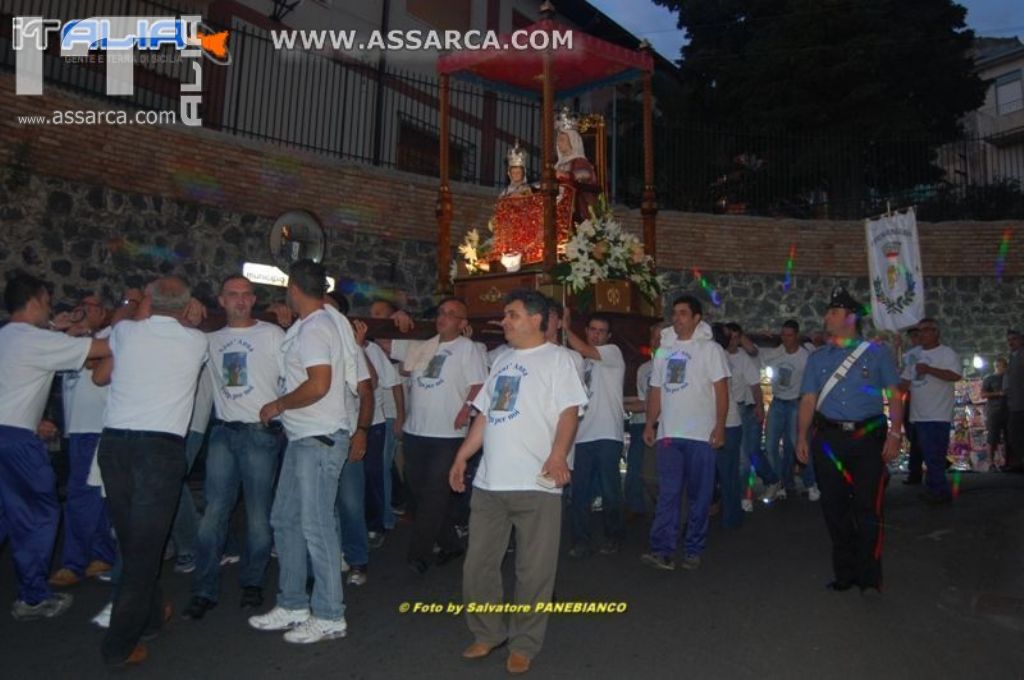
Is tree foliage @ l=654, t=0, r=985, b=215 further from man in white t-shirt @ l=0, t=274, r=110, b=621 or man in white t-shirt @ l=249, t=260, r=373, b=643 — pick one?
man in white t-shirt @ l=0, t=274, r=110, b=621

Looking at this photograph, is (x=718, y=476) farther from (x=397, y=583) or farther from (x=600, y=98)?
→ (x=600, y=98)

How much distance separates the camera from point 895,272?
1301 cm

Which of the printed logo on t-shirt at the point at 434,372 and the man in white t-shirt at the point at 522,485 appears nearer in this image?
the man in white t-shirt at the point at 522,485

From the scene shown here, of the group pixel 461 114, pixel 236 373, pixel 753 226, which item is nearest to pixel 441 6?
pixel 461 114

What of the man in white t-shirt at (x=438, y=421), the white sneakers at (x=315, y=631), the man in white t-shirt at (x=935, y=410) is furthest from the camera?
the man in white t-shirt at (x=935, y=410)

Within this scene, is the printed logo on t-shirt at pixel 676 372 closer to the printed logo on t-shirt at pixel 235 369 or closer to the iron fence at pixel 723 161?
the printed logo on t-shirt at pixel 235 369

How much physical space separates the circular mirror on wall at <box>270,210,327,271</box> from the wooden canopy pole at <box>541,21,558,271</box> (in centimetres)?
390

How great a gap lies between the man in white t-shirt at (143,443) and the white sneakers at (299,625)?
605 mm

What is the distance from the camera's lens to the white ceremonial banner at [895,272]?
497 inches

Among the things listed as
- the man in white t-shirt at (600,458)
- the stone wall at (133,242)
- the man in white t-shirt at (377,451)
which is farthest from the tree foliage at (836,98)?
the man in white t-shirt at (377,451)

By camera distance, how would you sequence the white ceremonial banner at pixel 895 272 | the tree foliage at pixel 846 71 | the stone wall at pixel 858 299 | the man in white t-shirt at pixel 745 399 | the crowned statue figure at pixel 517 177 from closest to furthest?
the man in white t-shirt at pixel 745 399 → the crowned statue figure at pixel 517 177 → the white ceremonial banner at pixel 895 272 → the stone wall at pixel 858 299 → the tree foliage at pixel 846 71

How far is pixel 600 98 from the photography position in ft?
81.8

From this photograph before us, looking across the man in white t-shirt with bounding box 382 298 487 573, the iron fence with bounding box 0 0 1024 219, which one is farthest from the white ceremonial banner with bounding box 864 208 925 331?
the man in white t-shirt with bounding box 382 298 487 573

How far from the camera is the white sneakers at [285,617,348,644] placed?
4.34 m
